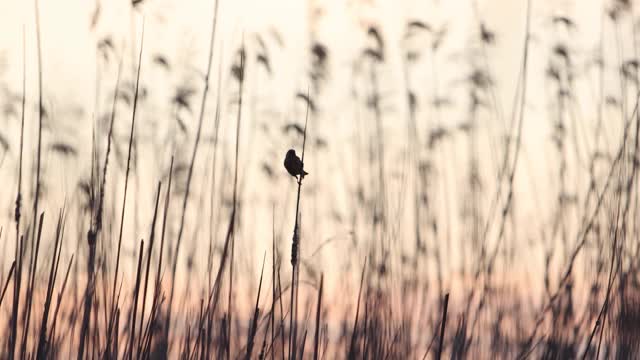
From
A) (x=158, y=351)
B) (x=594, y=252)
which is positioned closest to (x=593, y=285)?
(x=594, y=252)

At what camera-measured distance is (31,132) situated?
119 inches

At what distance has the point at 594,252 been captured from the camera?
324 centimetres

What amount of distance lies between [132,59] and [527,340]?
132cm

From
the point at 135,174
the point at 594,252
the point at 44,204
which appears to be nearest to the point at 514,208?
the point at 594,252

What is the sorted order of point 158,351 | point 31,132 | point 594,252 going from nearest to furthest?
1. point 158,351
2. point 31,132
3. point 594,252

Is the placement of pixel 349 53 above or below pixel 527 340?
above

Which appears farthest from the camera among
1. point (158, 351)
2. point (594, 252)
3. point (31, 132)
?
point (594, 252)

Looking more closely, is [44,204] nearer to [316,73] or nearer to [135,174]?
[135,174]

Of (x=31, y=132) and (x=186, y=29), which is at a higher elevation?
(x=186, y=29)

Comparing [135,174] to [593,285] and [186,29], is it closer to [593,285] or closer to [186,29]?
[186,29]

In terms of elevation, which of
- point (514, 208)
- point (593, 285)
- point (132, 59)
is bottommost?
point (593, 285)

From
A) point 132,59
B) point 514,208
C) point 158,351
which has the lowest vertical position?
point 158,351

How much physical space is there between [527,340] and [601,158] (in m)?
0.63

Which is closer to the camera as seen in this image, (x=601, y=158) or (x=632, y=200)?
(x=632, y=200)
